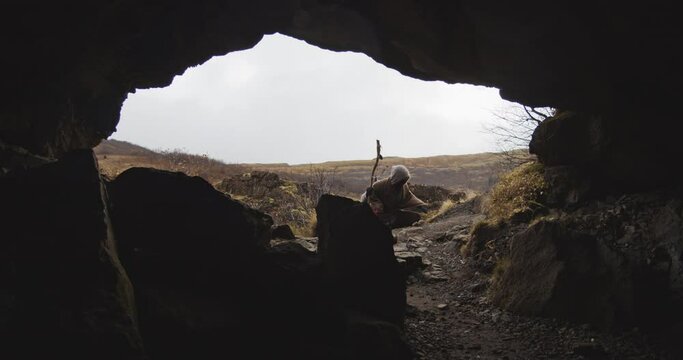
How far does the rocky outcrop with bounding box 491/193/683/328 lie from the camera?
4.55 meters

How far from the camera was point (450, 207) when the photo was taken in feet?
46.6

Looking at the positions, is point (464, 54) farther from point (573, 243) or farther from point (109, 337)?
point (109, 337)

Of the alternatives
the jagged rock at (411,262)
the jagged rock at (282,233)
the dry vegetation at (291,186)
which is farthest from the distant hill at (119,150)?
the jagged rock at (411,262)

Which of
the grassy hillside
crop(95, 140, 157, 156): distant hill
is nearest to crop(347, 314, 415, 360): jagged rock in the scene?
the grassy hillside

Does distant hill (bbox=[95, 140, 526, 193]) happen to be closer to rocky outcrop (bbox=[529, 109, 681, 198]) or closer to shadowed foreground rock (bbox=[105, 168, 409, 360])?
rocky outcrop (bbox=[529, 109, 681, 198])

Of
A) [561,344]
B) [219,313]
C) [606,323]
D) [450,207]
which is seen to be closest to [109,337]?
[219,313]

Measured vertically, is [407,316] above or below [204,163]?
below

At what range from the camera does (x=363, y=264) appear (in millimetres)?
4738

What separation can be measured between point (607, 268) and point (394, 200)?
26.6 feet

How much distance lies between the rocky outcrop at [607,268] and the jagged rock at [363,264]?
1.80 metres

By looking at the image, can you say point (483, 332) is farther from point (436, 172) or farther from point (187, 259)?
point (436, 172)

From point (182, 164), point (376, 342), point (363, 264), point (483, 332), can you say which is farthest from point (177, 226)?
point (182, 164)

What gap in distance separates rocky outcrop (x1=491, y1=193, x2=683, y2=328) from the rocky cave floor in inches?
7.8

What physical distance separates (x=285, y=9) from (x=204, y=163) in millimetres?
23401
